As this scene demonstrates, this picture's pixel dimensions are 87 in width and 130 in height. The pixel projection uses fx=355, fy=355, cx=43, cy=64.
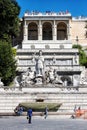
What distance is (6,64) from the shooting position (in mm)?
47031

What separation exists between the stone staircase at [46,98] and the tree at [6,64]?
10.4 m

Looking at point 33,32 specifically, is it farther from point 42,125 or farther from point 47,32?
point 42,125

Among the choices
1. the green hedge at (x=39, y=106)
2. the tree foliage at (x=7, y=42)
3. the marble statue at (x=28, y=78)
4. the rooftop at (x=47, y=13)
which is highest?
the rooftop at (x=47, y=13)

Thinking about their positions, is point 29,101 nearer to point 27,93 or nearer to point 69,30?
point 27,93

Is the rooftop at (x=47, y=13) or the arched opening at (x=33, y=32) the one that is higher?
the rooftop at (x=47, y=13)

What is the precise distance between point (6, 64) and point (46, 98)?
1343 centimetres

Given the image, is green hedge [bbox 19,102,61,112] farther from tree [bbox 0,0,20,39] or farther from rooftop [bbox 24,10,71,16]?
rooftop [bbox 24,10,71,16]

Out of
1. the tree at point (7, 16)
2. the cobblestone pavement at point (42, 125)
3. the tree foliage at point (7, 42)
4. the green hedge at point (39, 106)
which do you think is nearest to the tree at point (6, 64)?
the tree foliage at point (7, 42)

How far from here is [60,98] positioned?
3506cm

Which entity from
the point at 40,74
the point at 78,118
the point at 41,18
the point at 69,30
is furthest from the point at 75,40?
the point at 78,118

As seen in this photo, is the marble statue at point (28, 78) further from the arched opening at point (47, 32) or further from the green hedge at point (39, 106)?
the arched opening at point (47, 32)

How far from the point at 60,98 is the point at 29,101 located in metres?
3.08

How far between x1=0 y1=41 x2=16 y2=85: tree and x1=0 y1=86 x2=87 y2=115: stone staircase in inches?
410

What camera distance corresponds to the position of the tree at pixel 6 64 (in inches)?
1804
